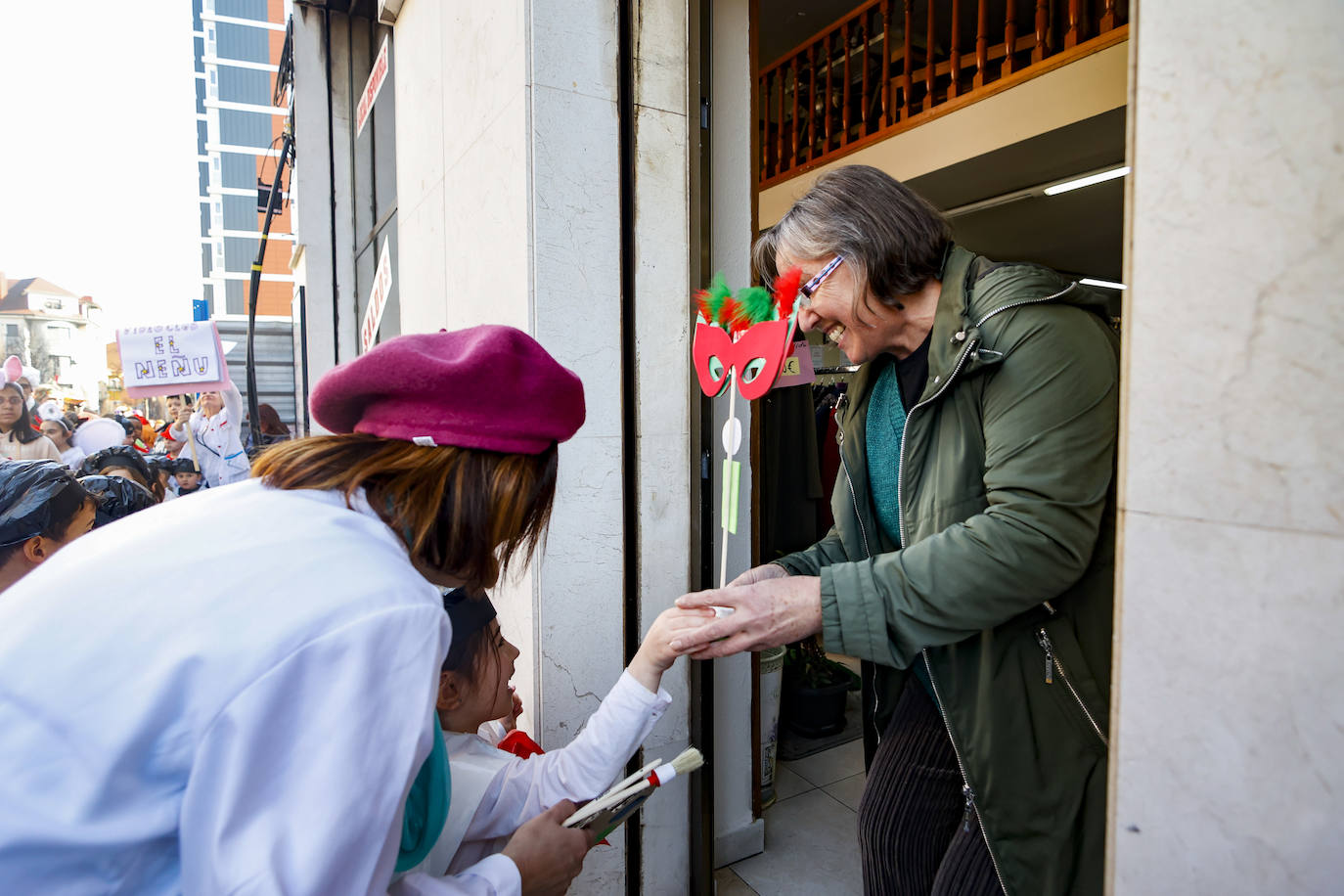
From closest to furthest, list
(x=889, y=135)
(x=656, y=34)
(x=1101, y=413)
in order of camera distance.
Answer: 1. (x=1101, y=413)
2. (x=656, y=34)
3. (x=889, y=135)

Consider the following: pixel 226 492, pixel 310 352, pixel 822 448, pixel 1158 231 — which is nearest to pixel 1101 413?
pixel 1158 231

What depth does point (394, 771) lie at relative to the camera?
31.6 inches

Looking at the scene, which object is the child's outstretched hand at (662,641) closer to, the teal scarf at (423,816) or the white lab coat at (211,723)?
the teal scarf at (423,816)

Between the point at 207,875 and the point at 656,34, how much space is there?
7.66ft

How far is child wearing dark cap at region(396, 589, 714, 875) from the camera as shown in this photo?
1477mm

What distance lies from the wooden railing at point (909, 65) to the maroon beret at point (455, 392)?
350 cm

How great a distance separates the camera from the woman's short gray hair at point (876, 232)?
4.59 ft

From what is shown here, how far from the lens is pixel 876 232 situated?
1399mm

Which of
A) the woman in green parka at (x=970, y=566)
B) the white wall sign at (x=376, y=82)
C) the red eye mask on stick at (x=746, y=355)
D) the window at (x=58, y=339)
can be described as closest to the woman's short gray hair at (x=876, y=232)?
the woman in green parka at (x=970, y=566)

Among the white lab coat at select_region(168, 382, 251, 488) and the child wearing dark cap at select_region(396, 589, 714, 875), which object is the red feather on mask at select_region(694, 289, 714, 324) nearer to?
the child wearing dark cap at select_region(396, 589, 714, 875)

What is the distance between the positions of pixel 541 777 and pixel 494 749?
19 cm

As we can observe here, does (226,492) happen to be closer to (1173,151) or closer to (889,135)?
(1173,151)

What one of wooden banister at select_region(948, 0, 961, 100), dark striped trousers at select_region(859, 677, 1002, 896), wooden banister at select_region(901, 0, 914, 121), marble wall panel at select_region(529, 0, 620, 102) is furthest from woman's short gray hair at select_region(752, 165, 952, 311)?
wooden banister at select_region(901, 0, 914, 121)

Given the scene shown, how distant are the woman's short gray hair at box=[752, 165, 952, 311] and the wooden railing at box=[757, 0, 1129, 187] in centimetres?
288
